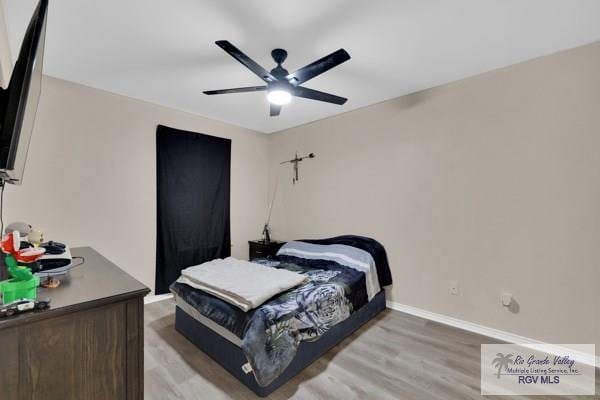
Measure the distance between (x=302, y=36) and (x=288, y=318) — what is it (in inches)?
78.1

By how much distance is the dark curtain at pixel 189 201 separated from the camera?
10.7 ft

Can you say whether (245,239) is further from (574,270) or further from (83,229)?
(574,270)

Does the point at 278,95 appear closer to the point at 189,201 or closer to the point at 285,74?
the point at 285,74

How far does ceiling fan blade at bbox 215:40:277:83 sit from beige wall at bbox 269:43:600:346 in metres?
1.74

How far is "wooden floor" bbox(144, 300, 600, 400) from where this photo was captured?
1.74m

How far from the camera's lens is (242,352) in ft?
5.95

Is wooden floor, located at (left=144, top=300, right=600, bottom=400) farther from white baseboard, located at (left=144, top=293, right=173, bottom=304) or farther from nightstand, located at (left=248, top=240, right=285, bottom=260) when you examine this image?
nightstand, located at (left=248, top=240, right=285, bottom=260)

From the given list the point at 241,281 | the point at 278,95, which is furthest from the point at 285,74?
the point at 241,281

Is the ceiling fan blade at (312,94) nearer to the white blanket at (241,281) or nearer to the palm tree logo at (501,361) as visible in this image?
the white blanket at (241,281)

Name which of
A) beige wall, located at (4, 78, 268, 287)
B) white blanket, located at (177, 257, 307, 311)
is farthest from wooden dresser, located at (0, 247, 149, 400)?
beige wall, located at (4, 78, 268, 287)

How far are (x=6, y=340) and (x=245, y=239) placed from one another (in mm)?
3464

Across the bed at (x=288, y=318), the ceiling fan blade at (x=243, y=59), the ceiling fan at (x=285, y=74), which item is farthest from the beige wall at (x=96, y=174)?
the ceiling fan blade at (x=243, y=59)

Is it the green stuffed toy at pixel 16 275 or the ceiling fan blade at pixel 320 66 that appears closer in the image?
the green stuffed toy at pixel 16 275

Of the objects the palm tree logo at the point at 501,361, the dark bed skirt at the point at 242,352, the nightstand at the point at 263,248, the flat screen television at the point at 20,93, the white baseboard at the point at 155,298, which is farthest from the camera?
the nightstand at the point at 263,248
